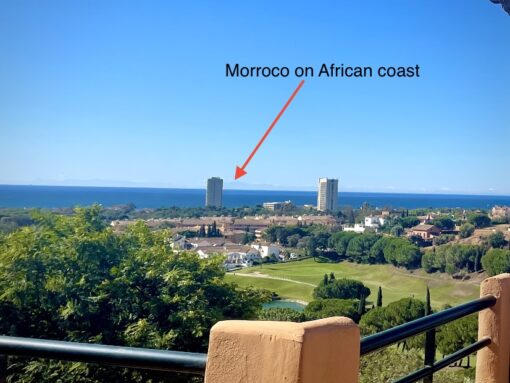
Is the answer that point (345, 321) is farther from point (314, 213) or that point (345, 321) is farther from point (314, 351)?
point (314, 213)

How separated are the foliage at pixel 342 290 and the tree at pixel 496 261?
6258 mm

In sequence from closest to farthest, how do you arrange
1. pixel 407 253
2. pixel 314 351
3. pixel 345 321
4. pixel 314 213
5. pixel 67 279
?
pixel 314 351 < pixel 345 321 < pixel 67 279 < pixel 407 253 < pixel 314 213

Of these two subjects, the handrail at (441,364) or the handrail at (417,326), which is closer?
the handrail at (417,326)

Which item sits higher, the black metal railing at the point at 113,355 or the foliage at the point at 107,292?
the black metal railing at the point at 113,355

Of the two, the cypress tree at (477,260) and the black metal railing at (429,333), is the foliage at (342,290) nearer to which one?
the cypress tree at (477,260)

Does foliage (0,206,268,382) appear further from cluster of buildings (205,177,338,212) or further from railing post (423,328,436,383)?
cluster of buildings (205,177,338,212)

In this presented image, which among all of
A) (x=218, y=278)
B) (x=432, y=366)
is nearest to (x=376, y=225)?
(x=218, y=278)

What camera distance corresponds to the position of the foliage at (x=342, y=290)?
29422mm

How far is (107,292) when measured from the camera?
13.2 meters

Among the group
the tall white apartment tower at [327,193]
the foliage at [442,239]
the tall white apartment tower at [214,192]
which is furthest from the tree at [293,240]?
the tall white apartment tower at [327,193]

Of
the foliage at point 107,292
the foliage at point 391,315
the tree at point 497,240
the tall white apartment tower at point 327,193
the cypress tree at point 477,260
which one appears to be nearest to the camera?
the foliage at point 107,292

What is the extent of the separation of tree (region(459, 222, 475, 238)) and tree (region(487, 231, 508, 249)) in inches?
122

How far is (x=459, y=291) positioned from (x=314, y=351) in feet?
107

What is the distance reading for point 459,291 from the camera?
31359 mm
